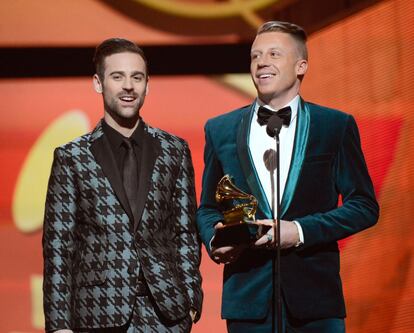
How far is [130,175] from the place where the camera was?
3.43 metres

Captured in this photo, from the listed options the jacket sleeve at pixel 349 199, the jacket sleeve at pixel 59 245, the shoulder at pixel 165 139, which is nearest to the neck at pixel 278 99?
the jacket sleeve at pixel 349 199

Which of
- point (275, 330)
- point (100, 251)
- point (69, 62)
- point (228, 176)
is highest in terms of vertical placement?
point (69, 62)

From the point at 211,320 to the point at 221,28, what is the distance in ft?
4.65

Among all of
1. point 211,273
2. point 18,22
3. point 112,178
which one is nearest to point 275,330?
point 112,178

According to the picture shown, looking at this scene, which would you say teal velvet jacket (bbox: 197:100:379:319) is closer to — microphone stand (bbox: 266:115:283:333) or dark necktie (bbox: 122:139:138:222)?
microphone stand (bbox: 266:115:283:333)

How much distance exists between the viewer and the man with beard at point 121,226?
3309 mm

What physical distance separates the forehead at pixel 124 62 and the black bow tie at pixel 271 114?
43 cm

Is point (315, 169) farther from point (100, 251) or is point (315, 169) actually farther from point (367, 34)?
point (367, 34)

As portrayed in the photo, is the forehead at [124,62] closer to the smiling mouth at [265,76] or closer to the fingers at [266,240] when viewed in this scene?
the smiling mouth at [265,76]

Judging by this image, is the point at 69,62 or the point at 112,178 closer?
the point at 112,178

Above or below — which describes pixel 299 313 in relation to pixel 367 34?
below

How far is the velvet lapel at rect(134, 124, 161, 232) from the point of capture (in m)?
3.38

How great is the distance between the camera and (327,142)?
135 inches

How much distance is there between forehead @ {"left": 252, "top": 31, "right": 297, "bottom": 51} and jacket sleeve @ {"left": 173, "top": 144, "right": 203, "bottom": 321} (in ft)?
1.55
